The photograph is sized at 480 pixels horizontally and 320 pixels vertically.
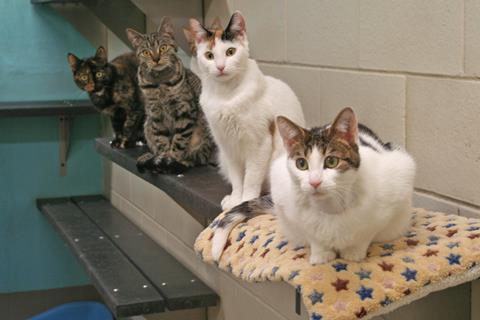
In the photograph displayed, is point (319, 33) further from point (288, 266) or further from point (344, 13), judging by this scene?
point (288, 266)

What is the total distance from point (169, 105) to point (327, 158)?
1143mm

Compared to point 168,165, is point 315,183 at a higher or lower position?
higher

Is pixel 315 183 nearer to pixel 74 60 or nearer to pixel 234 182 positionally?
pixel 234 182

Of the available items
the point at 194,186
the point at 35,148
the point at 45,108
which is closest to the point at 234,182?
the point at 194,186

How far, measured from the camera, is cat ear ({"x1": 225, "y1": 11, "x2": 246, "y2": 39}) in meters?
1.68

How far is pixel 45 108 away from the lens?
3.39 meters

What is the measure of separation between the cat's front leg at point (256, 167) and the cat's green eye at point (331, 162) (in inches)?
21.1

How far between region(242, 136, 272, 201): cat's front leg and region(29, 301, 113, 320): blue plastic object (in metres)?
1.71

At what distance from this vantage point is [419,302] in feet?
4.60

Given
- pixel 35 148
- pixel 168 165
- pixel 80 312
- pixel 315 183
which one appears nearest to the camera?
pixel 315 183

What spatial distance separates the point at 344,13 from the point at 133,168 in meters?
0.89

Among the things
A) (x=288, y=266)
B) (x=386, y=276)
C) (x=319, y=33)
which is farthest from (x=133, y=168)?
(x=386, y=276)

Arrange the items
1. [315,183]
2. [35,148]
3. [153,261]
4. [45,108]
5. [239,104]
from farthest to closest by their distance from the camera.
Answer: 1. [35,148]
2. [45,108]
3. [153,261]
4. [239,104]
5. [315,183]

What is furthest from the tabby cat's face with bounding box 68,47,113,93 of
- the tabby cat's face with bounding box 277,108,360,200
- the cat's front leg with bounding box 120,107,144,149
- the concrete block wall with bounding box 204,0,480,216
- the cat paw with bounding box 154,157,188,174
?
the tabby cat's face with bounding box 277,108,360,200
